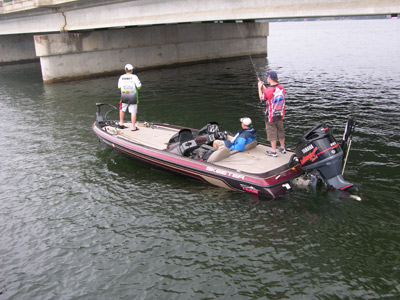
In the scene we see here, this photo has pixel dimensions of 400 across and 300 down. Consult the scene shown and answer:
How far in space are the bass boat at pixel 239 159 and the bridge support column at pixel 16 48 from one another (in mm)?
36596

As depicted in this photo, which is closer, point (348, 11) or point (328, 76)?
point (348, 11)

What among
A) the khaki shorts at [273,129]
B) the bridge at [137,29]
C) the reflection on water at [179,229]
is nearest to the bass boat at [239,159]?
the reflection on water at [179,229]

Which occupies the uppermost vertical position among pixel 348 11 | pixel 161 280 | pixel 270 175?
pixel 348 11

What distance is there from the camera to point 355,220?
7770 mm

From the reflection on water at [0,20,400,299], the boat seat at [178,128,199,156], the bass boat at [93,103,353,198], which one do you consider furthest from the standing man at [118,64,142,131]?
the boat seat at [178,128,199,156]

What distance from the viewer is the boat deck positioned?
9289 millimetres

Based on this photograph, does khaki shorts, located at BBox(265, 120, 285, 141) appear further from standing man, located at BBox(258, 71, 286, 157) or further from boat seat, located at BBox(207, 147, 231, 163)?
boat seat, located at BBox(207, 147, 231, 163)

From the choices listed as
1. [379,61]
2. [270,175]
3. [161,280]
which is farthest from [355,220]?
[379,61]

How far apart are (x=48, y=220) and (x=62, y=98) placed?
15.4 m

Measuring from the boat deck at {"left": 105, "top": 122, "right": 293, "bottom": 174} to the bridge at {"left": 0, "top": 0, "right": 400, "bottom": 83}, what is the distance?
623 cm

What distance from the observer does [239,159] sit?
973 cm

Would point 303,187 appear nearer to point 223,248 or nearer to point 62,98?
point 223,248

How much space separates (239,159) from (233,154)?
0.39m

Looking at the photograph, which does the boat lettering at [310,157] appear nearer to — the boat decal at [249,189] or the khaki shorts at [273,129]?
the boat decal at [249,189]
